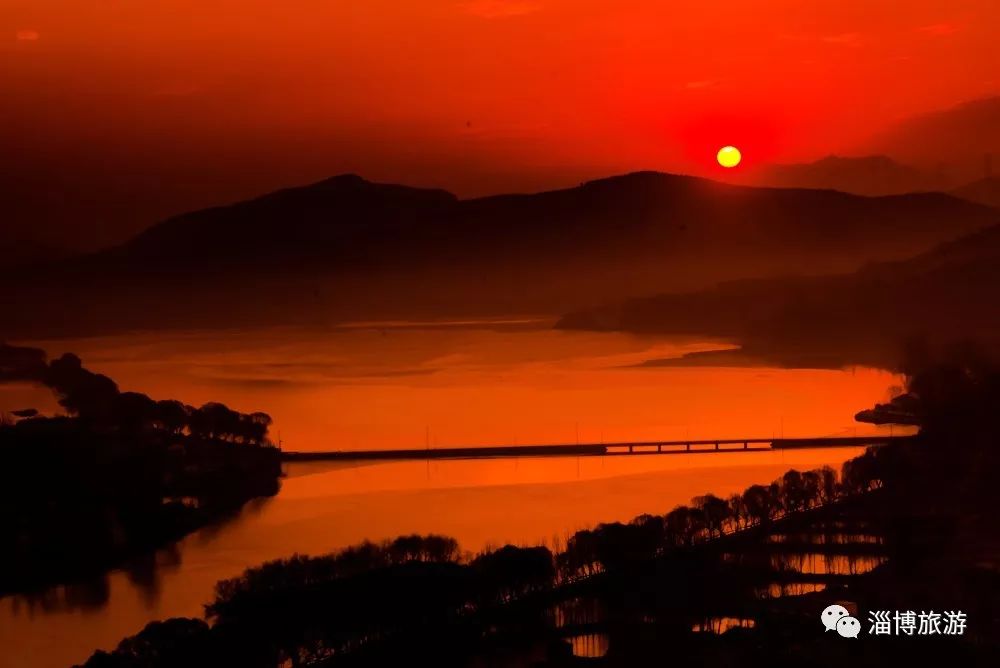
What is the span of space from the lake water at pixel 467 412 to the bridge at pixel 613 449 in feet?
0.34

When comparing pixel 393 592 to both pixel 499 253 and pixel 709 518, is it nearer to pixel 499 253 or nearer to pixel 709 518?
pixel 709 518

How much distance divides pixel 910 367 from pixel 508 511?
490cm

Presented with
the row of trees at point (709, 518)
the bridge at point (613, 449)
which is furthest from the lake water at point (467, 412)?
the row of trees at point (709, 518)

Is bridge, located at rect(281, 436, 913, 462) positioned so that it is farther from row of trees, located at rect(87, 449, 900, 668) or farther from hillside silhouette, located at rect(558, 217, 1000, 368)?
row of trees, located at rect(87, 449, 900, 668)

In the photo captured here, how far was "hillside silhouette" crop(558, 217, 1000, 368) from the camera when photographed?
1313 centimetres

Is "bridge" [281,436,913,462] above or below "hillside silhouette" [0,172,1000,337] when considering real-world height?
below

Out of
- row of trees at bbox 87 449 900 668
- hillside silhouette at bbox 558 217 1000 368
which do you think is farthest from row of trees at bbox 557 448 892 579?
hillside silhouette at bbox 558 217 1000 368

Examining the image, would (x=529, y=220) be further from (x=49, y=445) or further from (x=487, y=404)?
(x=49, y=445)

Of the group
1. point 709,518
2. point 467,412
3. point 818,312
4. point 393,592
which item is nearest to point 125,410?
point 467,412

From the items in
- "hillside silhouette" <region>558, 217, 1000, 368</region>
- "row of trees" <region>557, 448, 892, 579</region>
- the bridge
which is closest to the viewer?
"row of trees" <region>557, 448, 892, 579</region>

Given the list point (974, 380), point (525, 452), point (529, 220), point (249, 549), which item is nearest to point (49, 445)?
point (249, 549)

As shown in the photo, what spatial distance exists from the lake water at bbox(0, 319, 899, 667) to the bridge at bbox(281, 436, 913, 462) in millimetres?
105

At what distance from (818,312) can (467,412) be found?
146 inches

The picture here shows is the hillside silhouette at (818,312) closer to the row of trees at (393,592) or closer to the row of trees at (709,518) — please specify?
the row of trees at (709,518)
